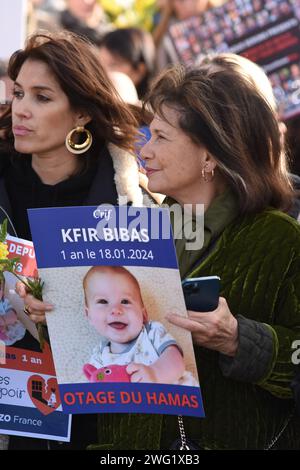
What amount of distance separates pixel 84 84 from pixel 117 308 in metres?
1.09

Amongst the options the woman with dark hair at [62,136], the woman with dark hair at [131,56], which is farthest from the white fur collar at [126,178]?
the woman with dark hair at [131,56]

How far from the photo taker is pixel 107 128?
363 centimetres

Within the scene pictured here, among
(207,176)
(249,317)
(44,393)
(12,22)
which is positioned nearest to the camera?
(249,317)

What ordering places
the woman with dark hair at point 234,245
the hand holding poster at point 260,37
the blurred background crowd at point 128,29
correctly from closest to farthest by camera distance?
1. the woman with dark hair at point 234,245
2. the hand holding poster at point 260,37
3. the blurred background crowd at point 128,29

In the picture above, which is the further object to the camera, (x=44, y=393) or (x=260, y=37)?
(x=260, y=37)

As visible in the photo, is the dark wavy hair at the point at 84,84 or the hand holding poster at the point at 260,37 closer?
the dark wavy hair at the point at 84,84

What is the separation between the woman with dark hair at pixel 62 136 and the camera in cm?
348

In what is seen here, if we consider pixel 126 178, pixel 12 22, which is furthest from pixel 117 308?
pixel 12 22

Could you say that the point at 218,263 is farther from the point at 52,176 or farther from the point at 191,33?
the point at 191,33

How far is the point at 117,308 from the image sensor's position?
8.98 feet

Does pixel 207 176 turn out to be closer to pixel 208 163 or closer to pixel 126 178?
pixel 208 163

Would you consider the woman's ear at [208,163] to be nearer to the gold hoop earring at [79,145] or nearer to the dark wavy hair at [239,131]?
the dark wavy hair at [239,131]

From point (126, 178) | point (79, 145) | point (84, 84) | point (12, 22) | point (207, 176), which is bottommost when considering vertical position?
point (207, 176)

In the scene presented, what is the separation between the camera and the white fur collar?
3.49 meters
